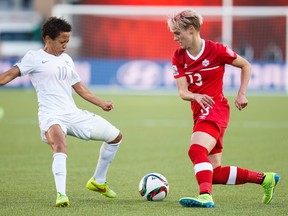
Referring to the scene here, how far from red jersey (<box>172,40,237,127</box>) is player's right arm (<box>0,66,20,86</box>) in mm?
1534

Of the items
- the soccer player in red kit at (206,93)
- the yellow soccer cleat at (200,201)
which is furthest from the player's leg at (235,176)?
the yellow soccer cleat at (200,201)

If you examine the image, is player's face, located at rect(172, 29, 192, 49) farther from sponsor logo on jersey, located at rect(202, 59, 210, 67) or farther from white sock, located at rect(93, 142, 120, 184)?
white sock, located at rect(93, 142, 120, 184)

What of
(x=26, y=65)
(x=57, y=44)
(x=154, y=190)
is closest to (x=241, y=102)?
(x=154, y=190)

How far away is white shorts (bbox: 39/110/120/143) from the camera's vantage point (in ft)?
25.7

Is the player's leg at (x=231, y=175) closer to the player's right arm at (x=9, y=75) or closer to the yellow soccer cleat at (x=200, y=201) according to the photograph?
the yellow soccer cleat at (x=200, y=201)

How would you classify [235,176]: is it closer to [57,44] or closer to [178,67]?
[178,67]

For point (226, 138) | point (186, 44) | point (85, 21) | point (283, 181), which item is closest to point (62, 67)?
point (186, 44)

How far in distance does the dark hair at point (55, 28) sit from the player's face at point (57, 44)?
0.12ft

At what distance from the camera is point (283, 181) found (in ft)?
31.4

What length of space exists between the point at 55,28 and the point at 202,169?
1988 millimetres

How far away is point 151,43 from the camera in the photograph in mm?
31750

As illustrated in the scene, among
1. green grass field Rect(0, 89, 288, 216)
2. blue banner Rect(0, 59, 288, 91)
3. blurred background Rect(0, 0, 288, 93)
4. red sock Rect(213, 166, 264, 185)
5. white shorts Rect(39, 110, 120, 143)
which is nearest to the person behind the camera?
green grass field Rect(0, 89, 288, 216)

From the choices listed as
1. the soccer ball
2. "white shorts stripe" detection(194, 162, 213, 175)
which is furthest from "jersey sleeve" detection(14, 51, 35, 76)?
"white shorts stripe" detection(194, 162, 213, 175)

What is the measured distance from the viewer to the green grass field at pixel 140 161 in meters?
7.60
